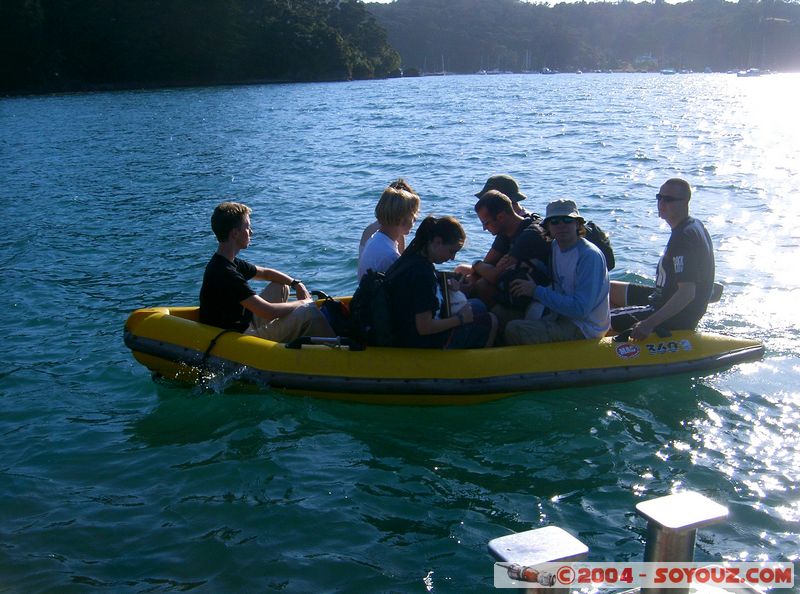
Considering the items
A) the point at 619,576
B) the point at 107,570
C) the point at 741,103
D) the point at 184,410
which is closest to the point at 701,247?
the point at 619,576

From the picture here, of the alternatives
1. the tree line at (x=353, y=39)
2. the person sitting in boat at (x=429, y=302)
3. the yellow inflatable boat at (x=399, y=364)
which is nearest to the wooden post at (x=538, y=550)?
the person sitting in boat at (x=429, y=302)

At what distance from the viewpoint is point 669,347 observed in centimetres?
678

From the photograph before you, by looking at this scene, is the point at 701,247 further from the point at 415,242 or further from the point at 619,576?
the point at 619,576

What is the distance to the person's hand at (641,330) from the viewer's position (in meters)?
6.64

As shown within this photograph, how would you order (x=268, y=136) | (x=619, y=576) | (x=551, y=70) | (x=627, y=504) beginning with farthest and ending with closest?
1. (x=551, y=70)
2. (x=268, y=136)
3. (x=627, y=504)
4. (x=619, y=576)

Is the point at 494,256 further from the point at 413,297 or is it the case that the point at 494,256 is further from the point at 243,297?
the point at 243,297

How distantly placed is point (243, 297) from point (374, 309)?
1.09m

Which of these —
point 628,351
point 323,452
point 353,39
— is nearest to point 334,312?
point 323,452

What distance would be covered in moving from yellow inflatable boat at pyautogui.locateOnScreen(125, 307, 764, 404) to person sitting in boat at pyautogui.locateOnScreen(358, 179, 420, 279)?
0.70m

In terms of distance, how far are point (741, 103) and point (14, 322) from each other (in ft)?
154

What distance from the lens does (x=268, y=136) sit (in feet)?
98.5

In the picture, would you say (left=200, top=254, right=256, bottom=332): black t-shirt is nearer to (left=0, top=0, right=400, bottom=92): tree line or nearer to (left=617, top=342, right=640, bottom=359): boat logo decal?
(left=617, top=342, right=640, bottom=359): boat logo decal

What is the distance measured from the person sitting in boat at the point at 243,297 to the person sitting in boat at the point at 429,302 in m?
0.84

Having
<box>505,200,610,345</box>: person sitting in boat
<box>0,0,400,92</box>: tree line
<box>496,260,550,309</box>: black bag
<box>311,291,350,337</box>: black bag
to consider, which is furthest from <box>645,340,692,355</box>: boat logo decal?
<box>0,0,400,92</box>: tree line
